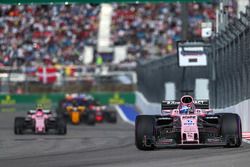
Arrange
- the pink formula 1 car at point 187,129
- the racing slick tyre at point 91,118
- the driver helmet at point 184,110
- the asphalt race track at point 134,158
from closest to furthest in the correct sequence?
the asphalt race track at point 134,158
the pink formula 1 car at point 187,129
the driver helmet at point 184,110
the racing slick tyre at point 91,118

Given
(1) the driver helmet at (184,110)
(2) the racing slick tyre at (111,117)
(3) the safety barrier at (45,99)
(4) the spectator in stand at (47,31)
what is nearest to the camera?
(1) the driver helmet at (184,110)

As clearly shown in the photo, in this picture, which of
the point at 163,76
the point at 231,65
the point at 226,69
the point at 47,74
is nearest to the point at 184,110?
the point at 231,65

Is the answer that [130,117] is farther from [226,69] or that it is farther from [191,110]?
[191,110]

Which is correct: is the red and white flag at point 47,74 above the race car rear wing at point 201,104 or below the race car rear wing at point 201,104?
above

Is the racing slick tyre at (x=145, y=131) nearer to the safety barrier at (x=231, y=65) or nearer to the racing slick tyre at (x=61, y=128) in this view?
the safety barrier at (x=231, y=65)

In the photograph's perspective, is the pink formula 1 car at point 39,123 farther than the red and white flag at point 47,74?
No

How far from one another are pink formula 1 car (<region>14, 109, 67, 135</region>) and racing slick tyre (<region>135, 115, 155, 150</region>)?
29.0 ft

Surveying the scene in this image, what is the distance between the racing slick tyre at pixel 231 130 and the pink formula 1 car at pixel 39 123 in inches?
368

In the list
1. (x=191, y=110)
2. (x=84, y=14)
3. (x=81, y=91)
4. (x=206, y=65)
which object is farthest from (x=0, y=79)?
(x=191, y=110)

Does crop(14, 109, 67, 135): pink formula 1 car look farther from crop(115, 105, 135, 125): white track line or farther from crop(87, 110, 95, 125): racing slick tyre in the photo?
crop(115, 105, 135, 125): white track line

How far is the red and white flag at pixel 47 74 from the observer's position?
1661 inches

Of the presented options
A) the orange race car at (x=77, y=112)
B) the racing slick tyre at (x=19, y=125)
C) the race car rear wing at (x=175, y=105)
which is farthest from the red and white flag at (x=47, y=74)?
the race car rear wing at (x=175, y=105)

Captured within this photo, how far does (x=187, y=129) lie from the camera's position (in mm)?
12883

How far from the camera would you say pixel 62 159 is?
1174 cm
